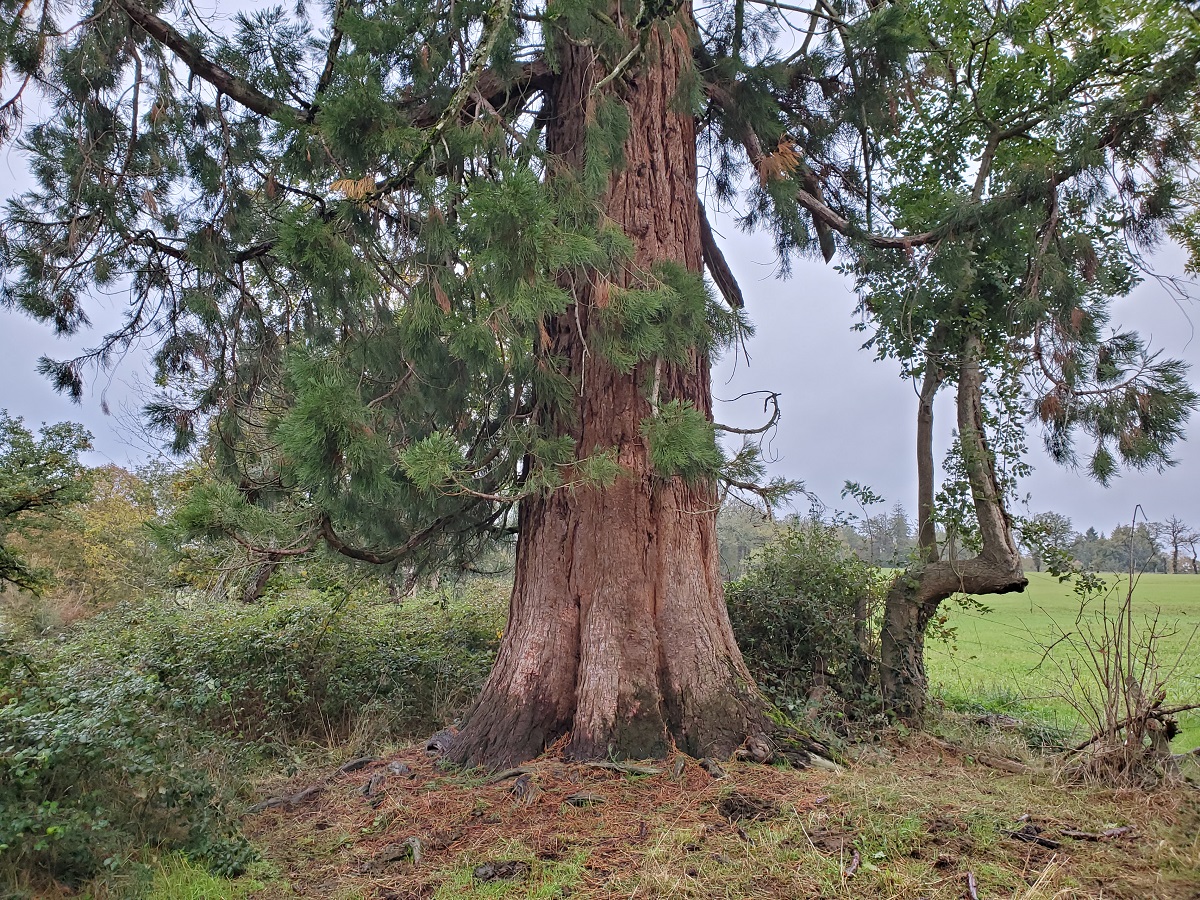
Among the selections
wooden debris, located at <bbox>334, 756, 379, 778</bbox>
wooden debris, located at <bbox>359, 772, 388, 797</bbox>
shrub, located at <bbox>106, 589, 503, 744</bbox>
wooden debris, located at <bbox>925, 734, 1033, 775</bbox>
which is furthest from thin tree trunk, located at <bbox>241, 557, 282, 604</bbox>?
wooden debris, located at <bbox>925, 734, 1033, 775</bbox>

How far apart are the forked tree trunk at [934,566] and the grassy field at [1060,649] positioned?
314mm

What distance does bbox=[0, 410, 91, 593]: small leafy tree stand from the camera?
430 centimetres

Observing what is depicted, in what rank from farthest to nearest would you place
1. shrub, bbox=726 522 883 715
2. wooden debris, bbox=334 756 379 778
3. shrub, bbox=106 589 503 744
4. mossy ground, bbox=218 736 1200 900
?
shrub, bbox=726 522 883 715 → shrub, bbox=106 589 503 744 → wooden debris, bbox=334 756 379 778 → mossy ground, bbox=218 736 1200 900

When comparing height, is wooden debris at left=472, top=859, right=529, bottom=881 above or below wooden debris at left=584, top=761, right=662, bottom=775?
below

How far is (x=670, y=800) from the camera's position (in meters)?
3.04

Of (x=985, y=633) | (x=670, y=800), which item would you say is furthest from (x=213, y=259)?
(x=985, y=633)

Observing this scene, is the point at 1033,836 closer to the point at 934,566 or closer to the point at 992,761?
the point at 992,761

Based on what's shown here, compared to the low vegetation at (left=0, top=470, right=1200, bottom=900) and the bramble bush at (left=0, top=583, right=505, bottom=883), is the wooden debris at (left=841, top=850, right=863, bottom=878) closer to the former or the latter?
the low vegetation at (left=0, top=470, right=1200, bottom=900)

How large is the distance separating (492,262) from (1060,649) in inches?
167

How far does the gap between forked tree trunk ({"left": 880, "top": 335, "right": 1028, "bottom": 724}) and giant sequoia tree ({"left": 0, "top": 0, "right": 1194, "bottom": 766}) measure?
4.07ft

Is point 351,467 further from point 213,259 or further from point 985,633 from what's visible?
point 985,633

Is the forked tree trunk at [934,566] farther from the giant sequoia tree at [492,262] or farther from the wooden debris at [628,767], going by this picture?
the wooden debris at [628,767]

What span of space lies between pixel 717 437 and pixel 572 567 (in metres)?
1.10

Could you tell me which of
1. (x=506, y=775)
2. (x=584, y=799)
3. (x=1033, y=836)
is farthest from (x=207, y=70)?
(x=1033, y=836)
